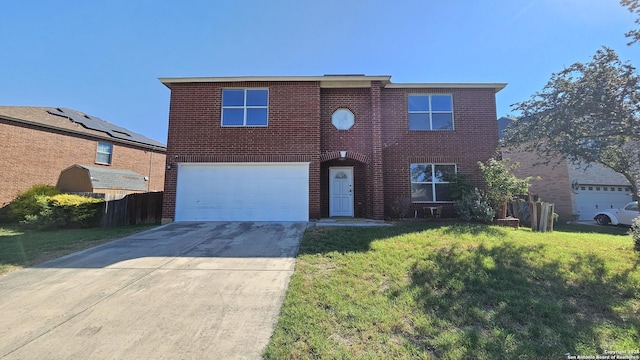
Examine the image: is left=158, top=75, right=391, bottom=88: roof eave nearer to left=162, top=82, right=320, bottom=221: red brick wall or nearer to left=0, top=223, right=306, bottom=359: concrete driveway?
left=162, top=82, right=320, bottom=221: red brick wall

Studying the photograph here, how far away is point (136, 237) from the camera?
8.32 metres

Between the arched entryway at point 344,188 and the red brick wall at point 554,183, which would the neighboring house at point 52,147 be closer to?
the arched entryway at point 344,188

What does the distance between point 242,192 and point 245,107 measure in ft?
11.2

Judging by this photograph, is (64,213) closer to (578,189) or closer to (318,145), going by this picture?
(318,145)

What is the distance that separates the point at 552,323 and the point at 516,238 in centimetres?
461

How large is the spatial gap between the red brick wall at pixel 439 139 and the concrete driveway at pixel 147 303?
656 cm

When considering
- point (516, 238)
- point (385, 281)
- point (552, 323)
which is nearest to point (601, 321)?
point (552, 323)

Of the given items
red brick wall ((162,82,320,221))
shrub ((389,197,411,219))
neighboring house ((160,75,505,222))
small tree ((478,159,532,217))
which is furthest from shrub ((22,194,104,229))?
small tree ((478,159,532,217))

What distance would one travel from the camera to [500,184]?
10.5 metres

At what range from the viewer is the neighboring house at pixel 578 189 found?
16.2 meters

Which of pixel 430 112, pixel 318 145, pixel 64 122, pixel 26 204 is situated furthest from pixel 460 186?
pixel 64 122

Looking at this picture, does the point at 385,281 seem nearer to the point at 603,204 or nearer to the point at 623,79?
the point at 623,79

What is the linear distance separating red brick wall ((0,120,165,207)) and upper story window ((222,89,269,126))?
479 inches

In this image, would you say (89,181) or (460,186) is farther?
(89,181)
